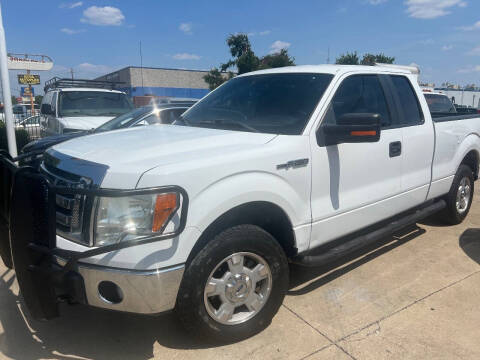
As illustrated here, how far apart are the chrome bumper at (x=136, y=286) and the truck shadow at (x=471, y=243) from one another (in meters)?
3.44

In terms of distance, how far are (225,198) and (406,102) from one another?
2620 millimetres

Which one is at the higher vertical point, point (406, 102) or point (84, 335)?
point (406, 102)

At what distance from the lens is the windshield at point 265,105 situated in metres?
3.16

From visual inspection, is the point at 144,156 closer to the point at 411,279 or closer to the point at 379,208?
the point at 379,208

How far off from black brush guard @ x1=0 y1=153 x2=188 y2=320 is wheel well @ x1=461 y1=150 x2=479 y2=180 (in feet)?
14.3

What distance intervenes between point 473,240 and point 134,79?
4434 cm

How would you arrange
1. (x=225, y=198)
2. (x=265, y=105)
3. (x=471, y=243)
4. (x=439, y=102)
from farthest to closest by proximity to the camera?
(x=439, y=102), (x=471, y=243), (x=265, y=105), (x=225, y=198)

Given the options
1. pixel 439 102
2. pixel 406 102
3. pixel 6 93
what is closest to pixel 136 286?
pixel 406 102

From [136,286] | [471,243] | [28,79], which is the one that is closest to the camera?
[136,286]

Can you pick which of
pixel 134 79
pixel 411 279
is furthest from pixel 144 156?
pixel 134 79

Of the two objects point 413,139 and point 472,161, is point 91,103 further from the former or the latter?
point 472,161

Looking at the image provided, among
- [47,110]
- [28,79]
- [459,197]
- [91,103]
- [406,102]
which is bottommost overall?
[459,197]

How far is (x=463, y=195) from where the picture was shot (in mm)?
5262

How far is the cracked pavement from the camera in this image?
2695 mm
